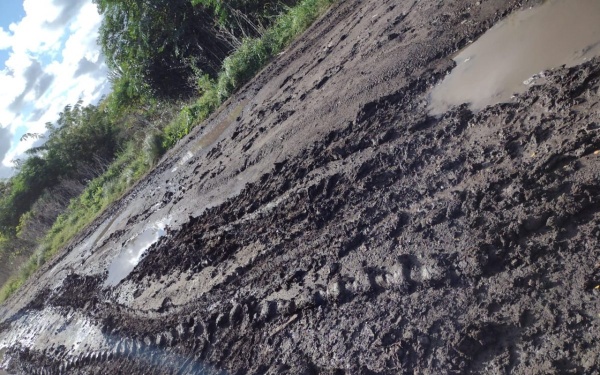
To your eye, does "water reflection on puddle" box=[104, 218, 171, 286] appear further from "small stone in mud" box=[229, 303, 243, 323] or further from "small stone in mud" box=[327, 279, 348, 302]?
"small stone in mud" box=[327, 279, 348, 302]

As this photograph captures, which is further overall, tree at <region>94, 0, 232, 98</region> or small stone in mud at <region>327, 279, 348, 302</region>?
tree at <region>94, 0, 232, 98</region>

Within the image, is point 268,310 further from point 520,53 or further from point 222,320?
point 520,53

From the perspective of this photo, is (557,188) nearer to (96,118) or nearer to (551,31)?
(551,31)

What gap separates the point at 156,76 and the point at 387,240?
1413cm

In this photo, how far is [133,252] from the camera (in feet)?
28.4

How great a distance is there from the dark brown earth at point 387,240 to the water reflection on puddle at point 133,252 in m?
0.33

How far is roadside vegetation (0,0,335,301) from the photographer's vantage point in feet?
43.7

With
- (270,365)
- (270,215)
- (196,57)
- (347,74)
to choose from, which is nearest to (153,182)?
(196,57)

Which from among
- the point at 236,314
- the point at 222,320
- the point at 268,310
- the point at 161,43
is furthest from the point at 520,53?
the point at 161,43

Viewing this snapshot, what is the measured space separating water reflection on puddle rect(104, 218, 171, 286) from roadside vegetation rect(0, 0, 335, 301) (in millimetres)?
5437

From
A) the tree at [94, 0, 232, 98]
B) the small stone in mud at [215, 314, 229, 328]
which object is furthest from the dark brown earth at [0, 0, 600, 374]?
the tree at [94, 0, 232, 98]

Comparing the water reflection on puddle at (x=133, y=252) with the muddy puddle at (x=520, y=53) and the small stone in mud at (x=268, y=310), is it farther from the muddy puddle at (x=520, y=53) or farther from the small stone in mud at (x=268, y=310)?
the muddy puddle at (x=520, y=53)

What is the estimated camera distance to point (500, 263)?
3369mm

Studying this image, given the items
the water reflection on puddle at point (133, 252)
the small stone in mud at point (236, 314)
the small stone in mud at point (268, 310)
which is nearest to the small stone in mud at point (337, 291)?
the small stone in mud at point (268, 310)
